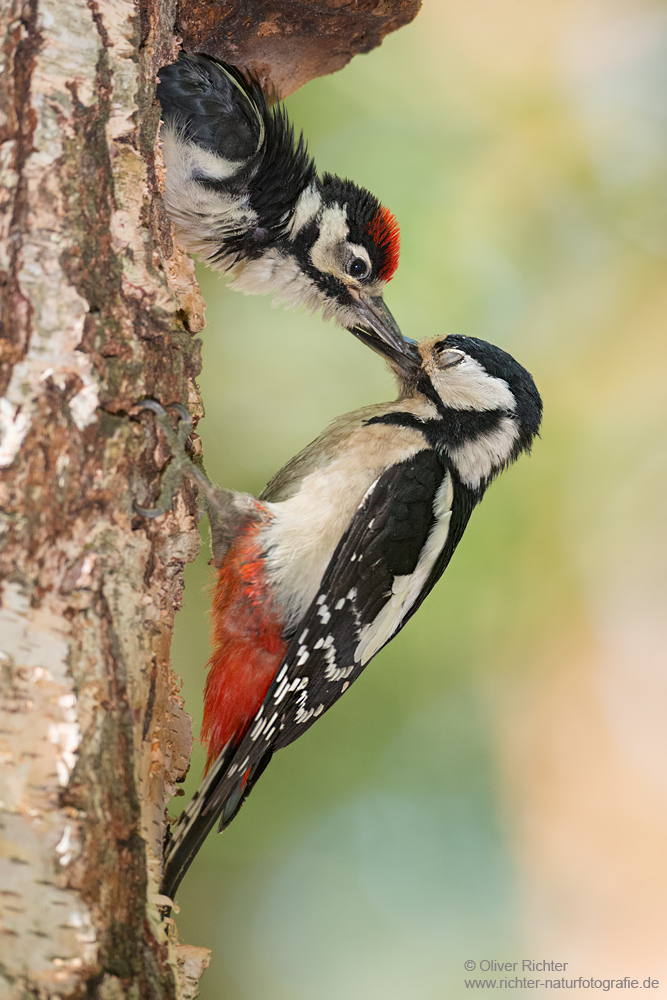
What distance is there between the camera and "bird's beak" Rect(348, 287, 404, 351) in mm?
1844

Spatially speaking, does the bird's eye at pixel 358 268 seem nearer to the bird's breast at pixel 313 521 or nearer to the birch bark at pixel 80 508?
the bird's breast at pixel 313 521

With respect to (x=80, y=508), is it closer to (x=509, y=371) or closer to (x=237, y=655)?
(x=237, y=655)

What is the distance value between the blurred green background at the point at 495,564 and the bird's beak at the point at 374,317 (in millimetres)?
771

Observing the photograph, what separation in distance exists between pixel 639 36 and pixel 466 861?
3.00 m

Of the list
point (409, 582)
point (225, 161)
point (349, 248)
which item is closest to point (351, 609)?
point (409, 582)

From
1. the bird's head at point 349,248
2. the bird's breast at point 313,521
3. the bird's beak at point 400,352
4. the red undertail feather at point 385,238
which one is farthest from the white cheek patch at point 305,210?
the bird's breast at point 313,521

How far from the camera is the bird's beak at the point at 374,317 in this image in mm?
1844

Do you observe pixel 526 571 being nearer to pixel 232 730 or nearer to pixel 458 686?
pixel 458 686

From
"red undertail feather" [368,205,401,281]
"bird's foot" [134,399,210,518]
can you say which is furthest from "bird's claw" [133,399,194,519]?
"red undertail feather" [368,205,401,281]

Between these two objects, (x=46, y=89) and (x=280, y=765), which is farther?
(x=280, y=765)

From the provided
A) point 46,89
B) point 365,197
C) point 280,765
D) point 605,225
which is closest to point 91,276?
point 46,89

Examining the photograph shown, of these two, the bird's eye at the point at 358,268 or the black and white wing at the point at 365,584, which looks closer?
the black and white wing at the point at 365,584

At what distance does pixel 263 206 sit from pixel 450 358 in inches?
21.0

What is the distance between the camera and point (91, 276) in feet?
3.52
